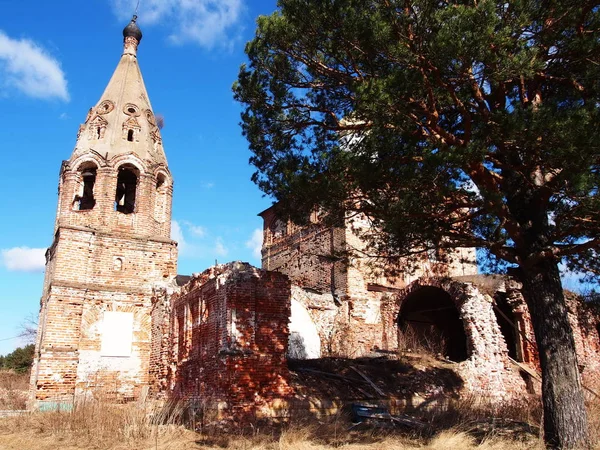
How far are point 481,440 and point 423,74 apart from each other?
19.0ft

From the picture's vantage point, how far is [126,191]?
2094 cm

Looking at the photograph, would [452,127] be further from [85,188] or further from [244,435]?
[85,188]

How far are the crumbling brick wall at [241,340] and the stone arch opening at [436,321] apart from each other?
32.9ft

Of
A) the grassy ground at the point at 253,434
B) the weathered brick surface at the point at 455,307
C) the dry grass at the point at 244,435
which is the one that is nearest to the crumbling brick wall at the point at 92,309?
the weathered brick surface at the point at 455,307

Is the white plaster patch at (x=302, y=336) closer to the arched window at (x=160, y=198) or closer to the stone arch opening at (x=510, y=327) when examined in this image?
the arched window at (x=160, y=198)

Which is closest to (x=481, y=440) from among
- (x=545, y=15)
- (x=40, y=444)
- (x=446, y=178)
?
(x=446, y=178)

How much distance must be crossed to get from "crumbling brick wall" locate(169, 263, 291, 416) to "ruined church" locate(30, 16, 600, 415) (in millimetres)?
30

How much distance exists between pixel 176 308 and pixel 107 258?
4969 mm

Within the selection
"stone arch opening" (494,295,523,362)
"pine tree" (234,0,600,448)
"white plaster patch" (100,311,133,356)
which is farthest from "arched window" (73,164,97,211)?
"stone arch opening" (494,295,523,362)

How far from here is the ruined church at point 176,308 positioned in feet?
36.0

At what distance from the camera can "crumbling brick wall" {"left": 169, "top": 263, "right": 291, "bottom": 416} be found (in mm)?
10062

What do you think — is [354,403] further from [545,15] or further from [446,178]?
[545,15]

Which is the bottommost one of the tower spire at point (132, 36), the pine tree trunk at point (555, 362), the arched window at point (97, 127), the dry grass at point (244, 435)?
the dry grass at point (244, 435)

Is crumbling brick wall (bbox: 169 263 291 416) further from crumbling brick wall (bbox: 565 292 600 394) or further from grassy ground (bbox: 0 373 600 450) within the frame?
crumbling brick wall (bbox: 565 292 600 394)
